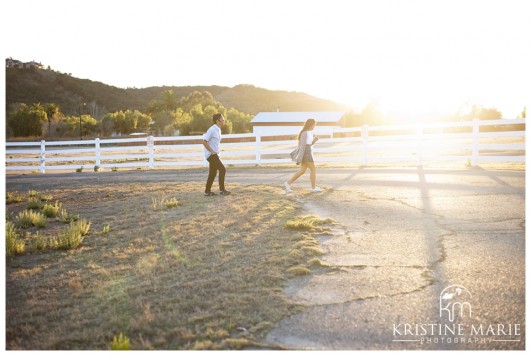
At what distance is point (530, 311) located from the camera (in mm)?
3848

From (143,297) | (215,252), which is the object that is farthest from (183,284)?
(215,252)

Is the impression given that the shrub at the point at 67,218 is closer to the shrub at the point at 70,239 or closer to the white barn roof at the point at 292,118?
the shrub at the point at 70,239

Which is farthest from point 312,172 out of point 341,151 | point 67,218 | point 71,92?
point 71,92

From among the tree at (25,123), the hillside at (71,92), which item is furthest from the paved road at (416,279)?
the hillside at (71,92)

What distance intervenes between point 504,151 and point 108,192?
1976cm

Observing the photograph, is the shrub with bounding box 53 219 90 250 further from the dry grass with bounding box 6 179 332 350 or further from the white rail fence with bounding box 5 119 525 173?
the white rail fence with bounding box 5 119 525 173

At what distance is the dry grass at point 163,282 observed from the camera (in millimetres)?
3713

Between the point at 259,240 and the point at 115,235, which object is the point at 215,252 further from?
the point at 115,235

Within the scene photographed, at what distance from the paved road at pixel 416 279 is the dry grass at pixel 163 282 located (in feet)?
1.09

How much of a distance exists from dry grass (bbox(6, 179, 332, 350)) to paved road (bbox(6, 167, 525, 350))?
0.33 metres

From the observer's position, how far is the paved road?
3609mm

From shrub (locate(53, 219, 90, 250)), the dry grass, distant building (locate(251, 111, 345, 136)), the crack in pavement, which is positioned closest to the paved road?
the crack in pavement

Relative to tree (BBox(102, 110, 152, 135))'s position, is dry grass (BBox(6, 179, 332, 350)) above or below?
below

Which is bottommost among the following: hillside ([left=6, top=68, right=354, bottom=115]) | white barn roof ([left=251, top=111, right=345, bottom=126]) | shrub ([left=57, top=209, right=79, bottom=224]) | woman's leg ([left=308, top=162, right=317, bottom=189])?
shrub ([left=57, top=209, right=79, bottom=224])
